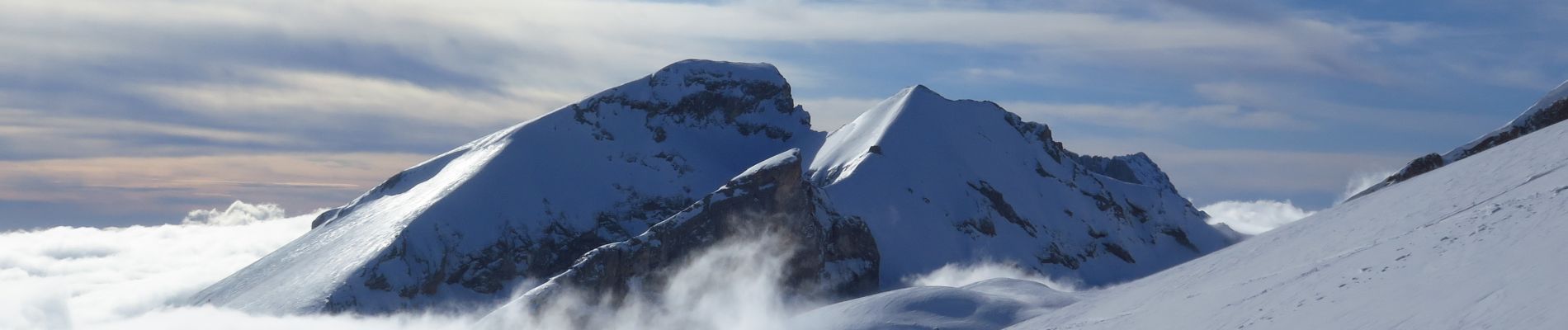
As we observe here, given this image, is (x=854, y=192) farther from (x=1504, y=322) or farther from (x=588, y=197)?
(x=1504, y=322)

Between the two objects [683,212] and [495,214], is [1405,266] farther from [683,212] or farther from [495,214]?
[495,214]

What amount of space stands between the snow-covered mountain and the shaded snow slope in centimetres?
1079

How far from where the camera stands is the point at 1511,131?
87438mm

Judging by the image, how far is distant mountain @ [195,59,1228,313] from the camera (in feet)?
455

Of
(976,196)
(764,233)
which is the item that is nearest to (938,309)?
(764,233)

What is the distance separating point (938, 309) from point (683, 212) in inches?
2232

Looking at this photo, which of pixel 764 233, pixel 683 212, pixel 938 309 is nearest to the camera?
pixel 938 309

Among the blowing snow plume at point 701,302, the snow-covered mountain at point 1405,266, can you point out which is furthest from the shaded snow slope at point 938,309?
the snow-covered mountain at point 1405,266

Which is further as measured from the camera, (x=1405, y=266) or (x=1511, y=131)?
(x=1511, y=131)

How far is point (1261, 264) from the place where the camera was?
57.3m

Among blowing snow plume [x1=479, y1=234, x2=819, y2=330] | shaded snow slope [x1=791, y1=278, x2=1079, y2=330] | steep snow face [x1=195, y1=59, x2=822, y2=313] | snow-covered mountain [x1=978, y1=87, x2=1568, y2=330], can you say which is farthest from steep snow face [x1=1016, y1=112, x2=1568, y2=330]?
steep snow face [x1=195, y1=59, x2=822, y2=313]

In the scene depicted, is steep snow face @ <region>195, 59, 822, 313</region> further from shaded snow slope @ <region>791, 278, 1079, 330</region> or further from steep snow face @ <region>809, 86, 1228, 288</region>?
shaded snow slope @ <region>791, 278, 1079, 330</region>

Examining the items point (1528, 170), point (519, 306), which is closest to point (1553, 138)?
point (1528, 170)

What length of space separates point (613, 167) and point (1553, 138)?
137 metres
